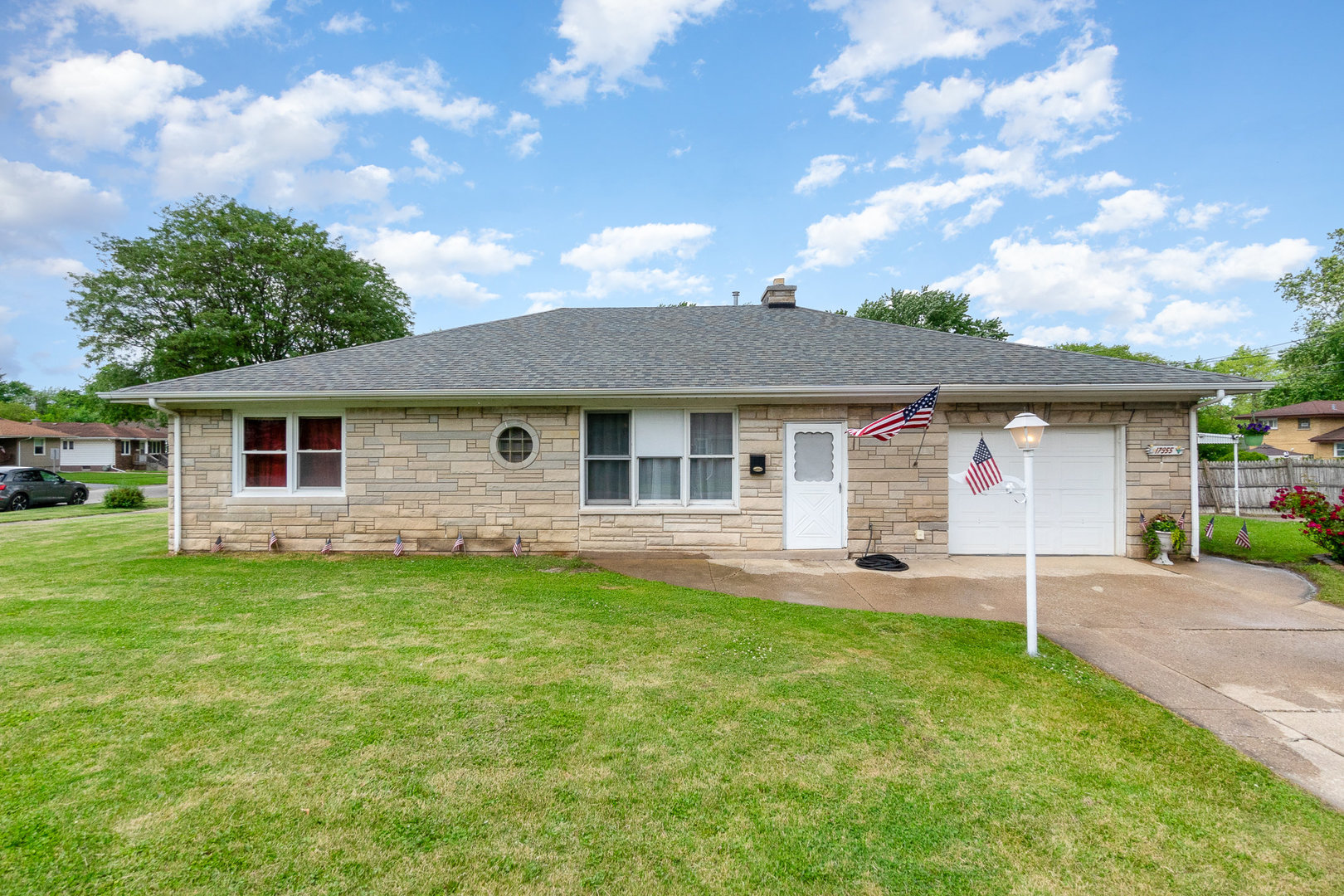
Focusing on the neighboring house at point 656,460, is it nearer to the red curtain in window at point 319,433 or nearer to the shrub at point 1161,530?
the red curtain in window at point 319,433

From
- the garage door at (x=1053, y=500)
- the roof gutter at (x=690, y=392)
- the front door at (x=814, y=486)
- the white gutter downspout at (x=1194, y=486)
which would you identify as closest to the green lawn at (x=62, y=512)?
the roof gutter at (x=690, y=392)

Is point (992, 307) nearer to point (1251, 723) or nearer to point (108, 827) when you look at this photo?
point (1251, 723)

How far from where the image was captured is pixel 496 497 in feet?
26.2

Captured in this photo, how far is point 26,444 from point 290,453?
45.4 metres

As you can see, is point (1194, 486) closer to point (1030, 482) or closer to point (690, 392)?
point (1030, 482)

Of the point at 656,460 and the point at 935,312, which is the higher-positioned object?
the point at 935,312

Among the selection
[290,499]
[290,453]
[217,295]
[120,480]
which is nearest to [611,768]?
[290,499]

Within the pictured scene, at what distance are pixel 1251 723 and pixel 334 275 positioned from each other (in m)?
29.5

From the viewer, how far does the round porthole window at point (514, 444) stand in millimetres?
7961

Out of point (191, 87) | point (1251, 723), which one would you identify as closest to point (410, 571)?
point (1251, 723)

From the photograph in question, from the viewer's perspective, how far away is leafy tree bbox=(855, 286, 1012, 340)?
23.0 meters

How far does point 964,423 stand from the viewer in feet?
25.6

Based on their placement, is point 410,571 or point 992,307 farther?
point 992,307

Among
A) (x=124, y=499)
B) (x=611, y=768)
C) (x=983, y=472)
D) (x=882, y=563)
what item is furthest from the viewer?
(x=124, y=499)
